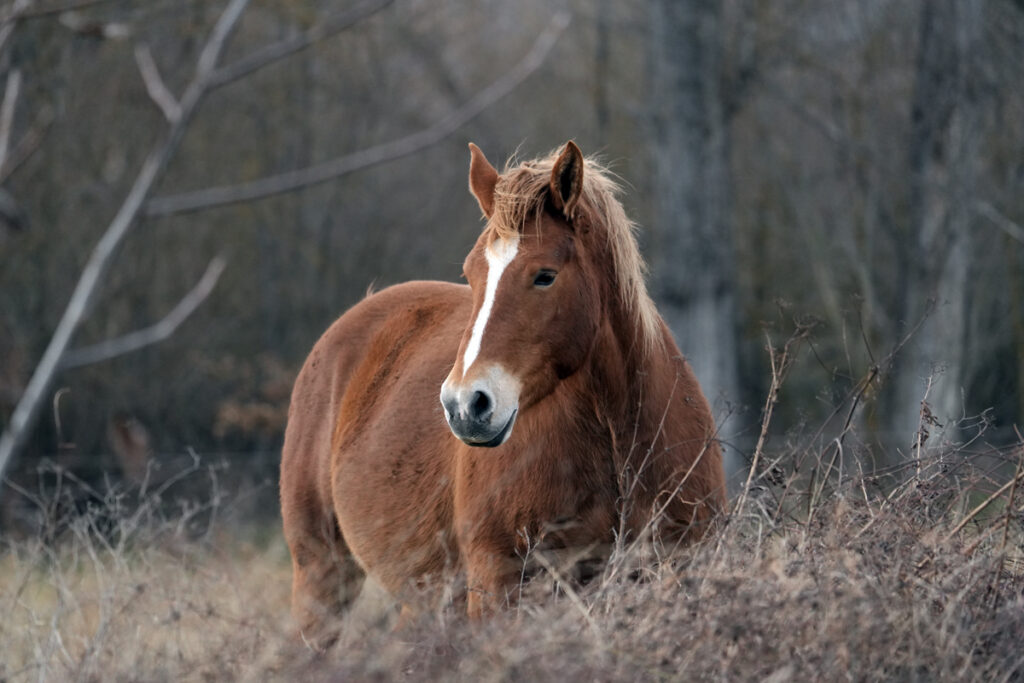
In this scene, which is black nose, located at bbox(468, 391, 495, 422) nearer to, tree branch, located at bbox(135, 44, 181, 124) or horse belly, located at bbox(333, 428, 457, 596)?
horse belly, located at bbox(333, 428, 457, 596)

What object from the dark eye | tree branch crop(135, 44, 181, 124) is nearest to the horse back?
the dark eye

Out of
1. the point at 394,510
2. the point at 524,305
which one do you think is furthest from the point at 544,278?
the point at 394,510

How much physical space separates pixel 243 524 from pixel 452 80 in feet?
24.8

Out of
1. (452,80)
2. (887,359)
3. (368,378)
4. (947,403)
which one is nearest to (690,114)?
(947,403)

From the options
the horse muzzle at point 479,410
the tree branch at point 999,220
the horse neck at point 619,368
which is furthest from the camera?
the tree branch at point 999,220

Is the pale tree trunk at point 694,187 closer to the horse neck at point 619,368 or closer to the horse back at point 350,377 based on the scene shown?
the horse back at point 350,377

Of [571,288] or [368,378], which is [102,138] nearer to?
[368,378]

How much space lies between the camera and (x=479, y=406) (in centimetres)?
313

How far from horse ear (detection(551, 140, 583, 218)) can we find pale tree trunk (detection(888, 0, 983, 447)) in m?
6.84

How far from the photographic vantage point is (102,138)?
40.0 feet

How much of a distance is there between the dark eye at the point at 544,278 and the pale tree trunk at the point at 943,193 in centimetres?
696

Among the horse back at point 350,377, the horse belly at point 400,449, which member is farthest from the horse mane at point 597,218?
the horse back at point 350,377

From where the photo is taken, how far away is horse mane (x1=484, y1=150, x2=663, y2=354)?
11.4 feet

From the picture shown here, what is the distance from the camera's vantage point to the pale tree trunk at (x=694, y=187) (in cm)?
1076
